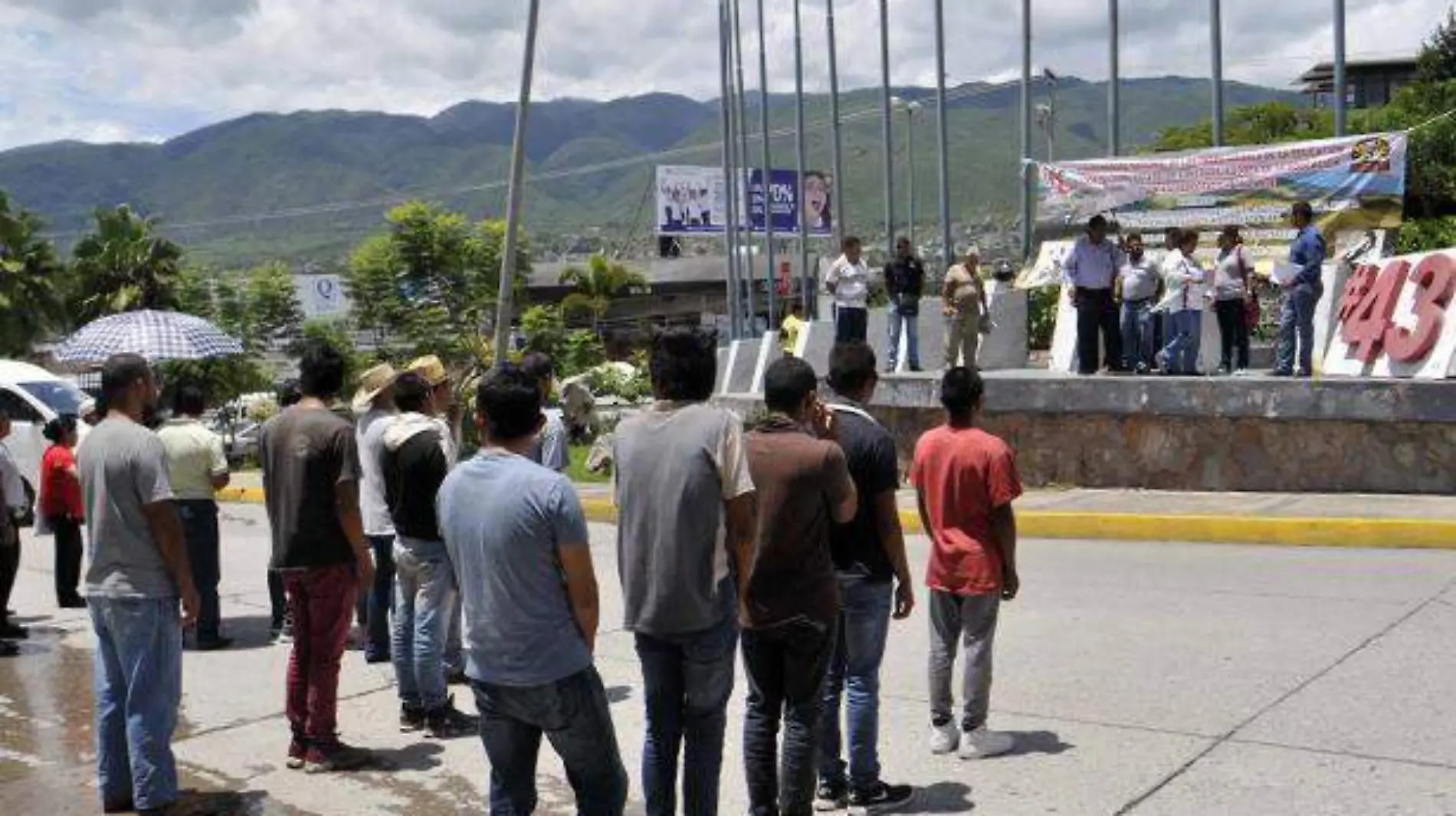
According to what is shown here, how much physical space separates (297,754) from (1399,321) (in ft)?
35.5

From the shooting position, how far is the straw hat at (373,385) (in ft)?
25.0

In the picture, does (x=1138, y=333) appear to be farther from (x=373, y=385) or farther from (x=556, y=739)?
(x=556, y=739)

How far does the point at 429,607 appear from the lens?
6.86 m

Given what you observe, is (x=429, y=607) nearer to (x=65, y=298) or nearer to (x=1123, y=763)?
(x=1123, y=763)

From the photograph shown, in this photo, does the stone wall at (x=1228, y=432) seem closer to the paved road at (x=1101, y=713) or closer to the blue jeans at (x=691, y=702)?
the paved road at (x=1101, y=713)

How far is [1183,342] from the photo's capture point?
15469 mm

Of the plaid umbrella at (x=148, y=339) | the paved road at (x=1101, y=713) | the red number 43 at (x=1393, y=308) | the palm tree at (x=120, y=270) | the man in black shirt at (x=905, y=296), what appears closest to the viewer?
the paved road at (x=1101, y=713)

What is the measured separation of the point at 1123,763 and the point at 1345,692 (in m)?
1.57

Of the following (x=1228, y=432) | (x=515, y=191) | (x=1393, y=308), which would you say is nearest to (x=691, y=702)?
(x=1228, y=432)

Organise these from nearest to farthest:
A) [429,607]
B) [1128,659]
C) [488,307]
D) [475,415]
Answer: [475,415] < [429,607] < [1128,659] < [488,307]

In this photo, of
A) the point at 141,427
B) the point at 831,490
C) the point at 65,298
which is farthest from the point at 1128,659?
the point at 65,298

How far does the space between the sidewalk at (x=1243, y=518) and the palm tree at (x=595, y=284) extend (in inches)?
A: 1586

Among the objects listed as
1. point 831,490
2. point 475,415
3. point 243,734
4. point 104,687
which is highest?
point 475,415

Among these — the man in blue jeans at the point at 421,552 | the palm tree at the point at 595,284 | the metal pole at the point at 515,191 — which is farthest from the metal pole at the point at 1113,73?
the palm tree at the point at 595,284
